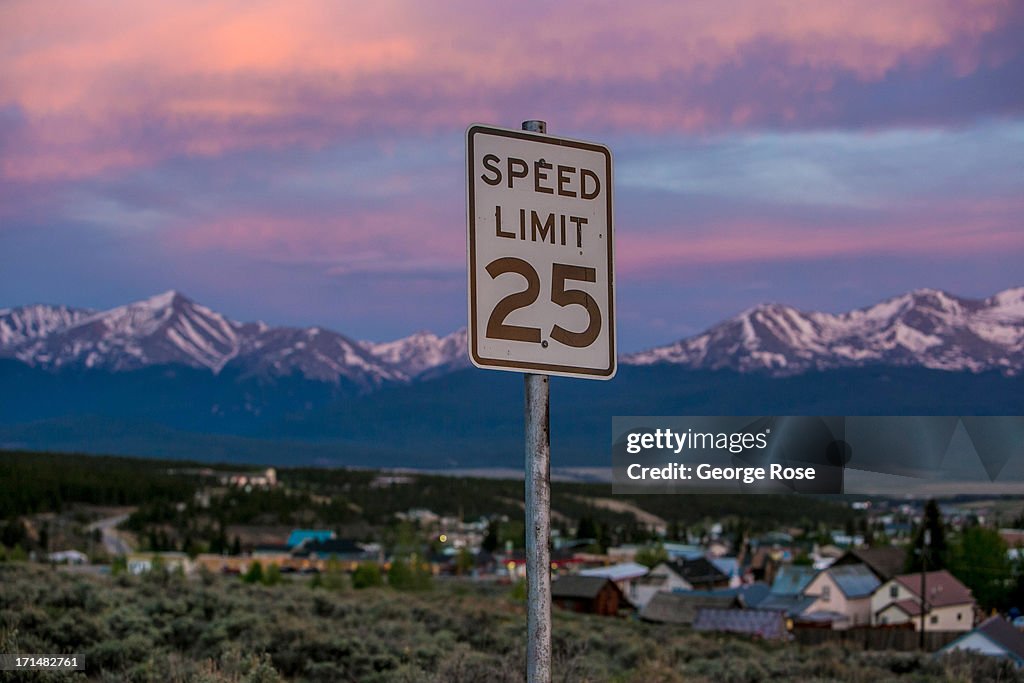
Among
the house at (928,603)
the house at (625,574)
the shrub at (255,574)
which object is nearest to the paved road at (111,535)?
the shrub at (255,574)

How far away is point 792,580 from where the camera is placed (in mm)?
80875

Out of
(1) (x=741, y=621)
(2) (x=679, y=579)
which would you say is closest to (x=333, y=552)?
(2) (x=679, y=579)

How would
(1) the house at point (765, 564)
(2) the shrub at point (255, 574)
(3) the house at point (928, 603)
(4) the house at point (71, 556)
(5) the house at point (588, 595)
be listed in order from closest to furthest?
1. (3) the house at point (928, 603)
2. (5) the house at point (588, 595)
3. (2) the shrub at point (255, 574)
4. (4) the house at point (71, 556)
5. (1) the house at point (765, 564)

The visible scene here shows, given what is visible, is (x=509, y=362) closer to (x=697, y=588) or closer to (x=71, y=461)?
(x=697, y=588)

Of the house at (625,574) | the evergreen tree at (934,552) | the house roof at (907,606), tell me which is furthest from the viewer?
the house at (625,574)

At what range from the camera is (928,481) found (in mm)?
36188

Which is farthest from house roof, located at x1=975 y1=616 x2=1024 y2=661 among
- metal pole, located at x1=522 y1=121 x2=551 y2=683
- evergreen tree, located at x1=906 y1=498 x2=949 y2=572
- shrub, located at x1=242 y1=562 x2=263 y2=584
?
shrub, located at x1=242 y1=562 x2=263 y2=584

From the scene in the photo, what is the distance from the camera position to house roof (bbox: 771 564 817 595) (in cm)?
7931

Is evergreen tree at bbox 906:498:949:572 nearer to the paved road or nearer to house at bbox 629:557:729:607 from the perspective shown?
house at bbox 629:557:729:607

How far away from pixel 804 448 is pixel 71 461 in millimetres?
163083

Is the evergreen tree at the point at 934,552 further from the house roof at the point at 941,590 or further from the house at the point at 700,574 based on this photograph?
the house at the point at 700,574

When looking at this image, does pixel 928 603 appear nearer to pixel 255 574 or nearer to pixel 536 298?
pixel 255 574

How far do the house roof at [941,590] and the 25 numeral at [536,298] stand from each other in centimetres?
5869

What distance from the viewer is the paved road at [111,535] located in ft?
412
